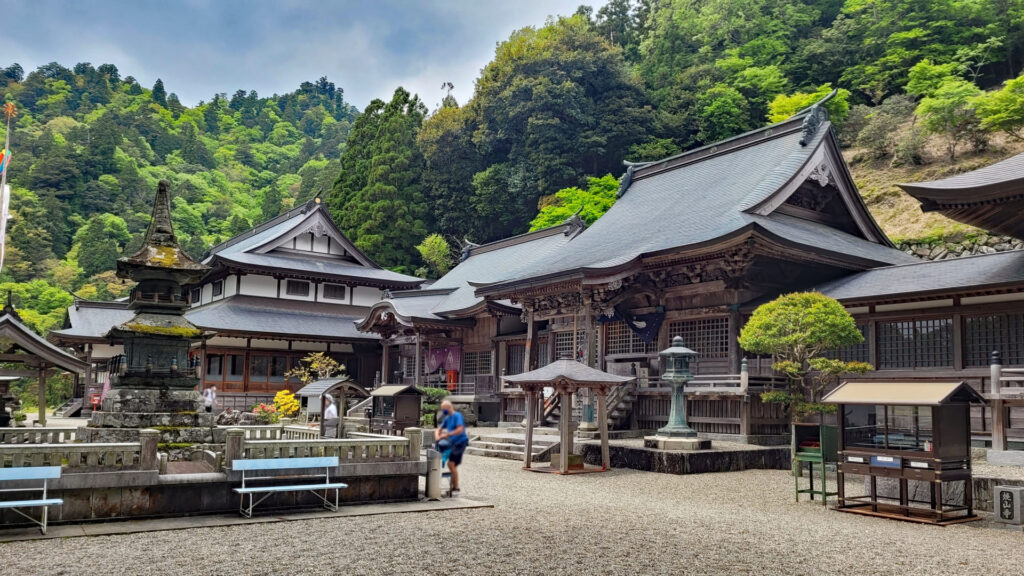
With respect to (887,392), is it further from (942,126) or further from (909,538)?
A: (942,126)

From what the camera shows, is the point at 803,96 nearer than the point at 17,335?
No

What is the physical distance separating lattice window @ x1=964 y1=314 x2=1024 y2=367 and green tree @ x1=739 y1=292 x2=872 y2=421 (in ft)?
9.12

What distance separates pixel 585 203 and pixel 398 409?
27.5m

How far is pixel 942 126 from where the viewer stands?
119 ft

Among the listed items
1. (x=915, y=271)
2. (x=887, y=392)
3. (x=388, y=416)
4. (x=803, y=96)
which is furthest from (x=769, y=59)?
(x=887, y=392)

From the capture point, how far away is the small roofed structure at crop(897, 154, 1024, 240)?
47.3 ft

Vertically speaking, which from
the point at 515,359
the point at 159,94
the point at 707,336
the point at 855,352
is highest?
the point at 159,94

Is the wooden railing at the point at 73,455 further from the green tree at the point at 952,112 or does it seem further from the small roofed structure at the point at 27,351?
the green tree at the point at 952,112

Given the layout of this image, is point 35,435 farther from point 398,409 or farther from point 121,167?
point 121,167

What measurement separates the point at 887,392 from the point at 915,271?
8.75m

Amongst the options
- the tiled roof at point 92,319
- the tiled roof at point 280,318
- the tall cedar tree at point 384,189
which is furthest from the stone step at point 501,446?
the tall cedar tree at point 384,189

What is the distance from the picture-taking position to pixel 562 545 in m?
9.09

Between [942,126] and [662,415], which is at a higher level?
[942,126]

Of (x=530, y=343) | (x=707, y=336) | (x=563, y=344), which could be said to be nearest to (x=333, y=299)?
(x=563, y=344)
